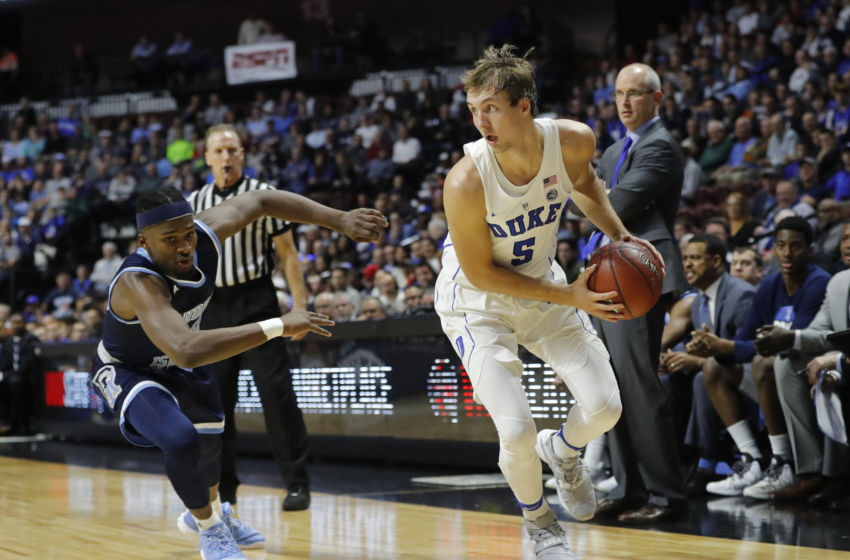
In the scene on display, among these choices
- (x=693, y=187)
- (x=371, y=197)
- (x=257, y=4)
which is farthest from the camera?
(x=257, y=4)

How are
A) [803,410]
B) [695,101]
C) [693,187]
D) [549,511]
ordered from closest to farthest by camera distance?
[549,511], [803,410], [693,187], [695,101]

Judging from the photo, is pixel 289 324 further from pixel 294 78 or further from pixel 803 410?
pixel 294 78

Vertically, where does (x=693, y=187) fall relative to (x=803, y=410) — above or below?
above

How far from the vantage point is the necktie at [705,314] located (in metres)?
6.49

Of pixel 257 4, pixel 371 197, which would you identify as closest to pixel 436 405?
pixel 371 197

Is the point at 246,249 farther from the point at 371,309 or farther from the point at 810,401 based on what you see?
the point at 810,401

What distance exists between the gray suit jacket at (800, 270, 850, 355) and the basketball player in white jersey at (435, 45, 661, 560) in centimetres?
196

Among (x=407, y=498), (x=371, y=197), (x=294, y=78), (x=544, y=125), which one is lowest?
(x=407, y=498)

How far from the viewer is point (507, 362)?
13.0 feet

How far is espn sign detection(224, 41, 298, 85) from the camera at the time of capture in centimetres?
2044

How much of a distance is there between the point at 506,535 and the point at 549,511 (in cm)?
100

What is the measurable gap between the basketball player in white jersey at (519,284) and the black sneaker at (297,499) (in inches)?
86.9

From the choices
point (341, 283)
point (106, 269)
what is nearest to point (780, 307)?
point (341, 283)

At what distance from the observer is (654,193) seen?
16.9ft
